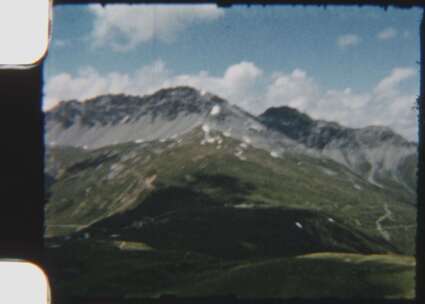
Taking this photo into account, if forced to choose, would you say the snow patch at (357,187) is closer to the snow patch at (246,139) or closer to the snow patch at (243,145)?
the snow patch at (243,145)

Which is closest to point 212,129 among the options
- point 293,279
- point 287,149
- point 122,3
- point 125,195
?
point 287,149

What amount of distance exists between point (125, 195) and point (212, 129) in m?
61.9

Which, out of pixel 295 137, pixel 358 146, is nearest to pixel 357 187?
pixel 295 137

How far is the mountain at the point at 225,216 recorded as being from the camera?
68.8 meters

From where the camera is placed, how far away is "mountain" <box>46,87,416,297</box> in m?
68.8

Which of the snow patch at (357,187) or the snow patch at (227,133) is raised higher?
the snow patch at (227,133)

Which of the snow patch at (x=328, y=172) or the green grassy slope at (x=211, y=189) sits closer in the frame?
the green grassy slope at (x=211, y=189)

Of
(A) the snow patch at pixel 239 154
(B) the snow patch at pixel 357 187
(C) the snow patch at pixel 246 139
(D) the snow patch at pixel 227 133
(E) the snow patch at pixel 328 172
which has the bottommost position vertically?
(E) the snow patch at pixel 328 172

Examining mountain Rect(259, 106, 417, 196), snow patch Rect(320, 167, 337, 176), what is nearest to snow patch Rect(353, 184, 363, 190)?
snow patch Rect(320, 167, 337, 176)

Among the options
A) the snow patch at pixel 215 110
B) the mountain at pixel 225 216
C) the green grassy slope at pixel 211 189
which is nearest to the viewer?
the mountain at pixel 225 216

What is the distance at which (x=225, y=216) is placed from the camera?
322 ft

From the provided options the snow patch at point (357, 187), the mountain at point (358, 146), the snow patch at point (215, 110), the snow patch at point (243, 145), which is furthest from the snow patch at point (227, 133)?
the snow patch at point (357, 187)

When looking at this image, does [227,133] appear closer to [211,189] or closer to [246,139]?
[246,139]

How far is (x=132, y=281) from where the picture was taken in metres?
66.2
